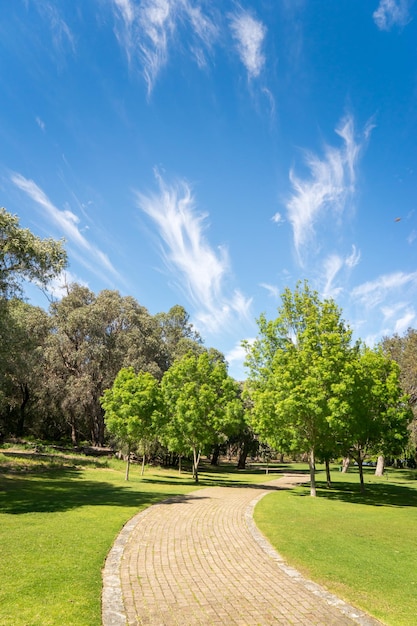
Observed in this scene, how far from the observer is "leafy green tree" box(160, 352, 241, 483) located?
2919 cm

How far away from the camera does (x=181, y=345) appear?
54.8 meters

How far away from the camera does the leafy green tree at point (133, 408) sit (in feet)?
90.6

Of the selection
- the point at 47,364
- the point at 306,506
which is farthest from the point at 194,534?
the point at 47,364

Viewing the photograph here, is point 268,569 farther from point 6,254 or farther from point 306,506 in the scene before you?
point 6,254

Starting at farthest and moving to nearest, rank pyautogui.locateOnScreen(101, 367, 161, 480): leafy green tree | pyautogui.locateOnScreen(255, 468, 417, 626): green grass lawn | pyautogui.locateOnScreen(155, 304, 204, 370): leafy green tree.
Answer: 1. pyautogui.locateOnScreen(155, 304, 204, 370): leafy green tree
2. pyautogui.locateOnScreen(101, 367, 161, 480): leafy green tree
3. pyautogui.locateOnScreen(255, 468, 417, 626): green grass lawn

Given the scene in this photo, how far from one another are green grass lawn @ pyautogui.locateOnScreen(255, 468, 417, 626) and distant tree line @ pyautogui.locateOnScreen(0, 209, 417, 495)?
488cm

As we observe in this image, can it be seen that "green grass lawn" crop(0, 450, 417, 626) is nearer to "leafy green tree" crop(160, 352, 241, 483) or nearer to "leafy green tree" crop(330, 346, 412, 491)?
"leafy green tree" crop(330, 346, 412, 491)

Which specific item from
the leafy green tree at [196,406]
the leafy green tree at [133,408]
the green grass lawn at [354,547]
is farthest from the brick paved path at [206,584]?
the leafy green tree at [196,406]

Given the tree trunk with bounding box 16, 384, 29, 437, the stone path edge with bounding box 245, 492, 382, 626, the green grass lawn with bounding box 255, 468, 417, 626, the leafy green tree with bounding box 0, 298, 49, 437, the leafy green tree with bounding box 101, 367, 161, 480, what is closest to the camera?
the stone path edge with bounding box 245, 492, 382, 626

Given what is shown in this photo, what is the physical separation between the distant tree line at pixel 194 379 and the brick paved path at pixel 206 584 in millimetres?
12115

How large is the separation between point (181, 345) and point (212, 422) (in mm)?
25588

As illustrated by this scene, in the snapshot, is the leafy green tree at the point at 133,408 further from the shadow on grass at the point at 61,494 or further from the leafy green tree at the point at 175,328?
the leafy green tree at the point at 175,328

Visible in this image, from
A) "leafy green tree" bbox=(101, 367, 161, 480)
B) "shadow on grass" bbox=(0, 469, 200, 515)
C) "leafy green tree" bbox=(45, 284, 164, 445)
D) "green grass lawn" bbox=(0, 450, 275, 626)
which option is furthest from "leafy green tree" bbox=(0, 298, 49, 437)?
"green grass lawn" bbox=(0, 450, 275, 626)

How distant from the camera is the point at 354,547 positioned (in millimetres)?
11844
